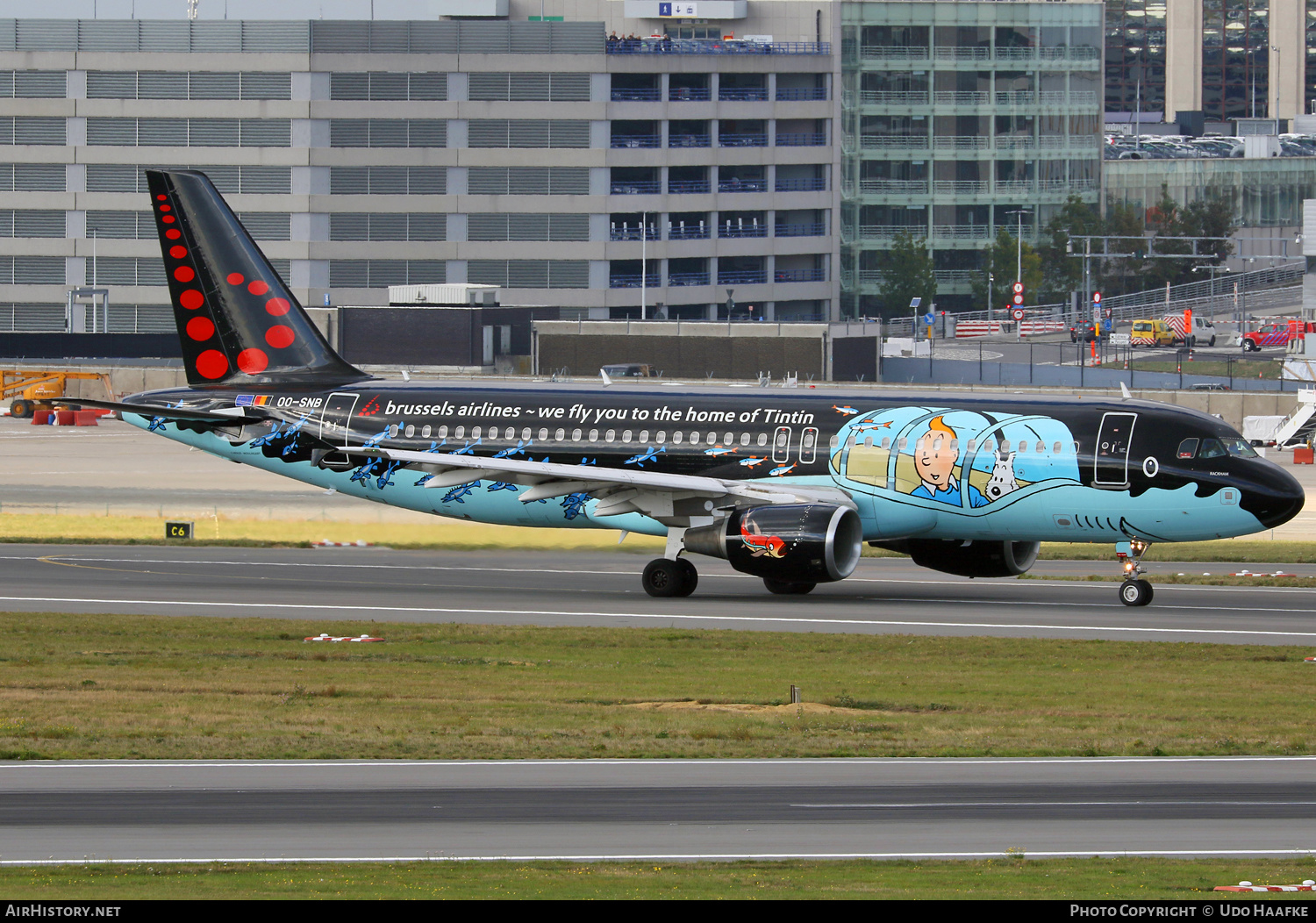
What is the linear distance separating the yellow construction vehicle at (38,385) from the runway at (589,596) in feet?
159

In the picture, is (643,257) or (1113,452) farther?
(643,257)

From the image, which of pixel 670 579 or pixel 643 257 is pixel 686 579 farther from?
pixel 643 257

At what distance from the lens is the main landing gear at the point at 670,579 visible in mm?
43875

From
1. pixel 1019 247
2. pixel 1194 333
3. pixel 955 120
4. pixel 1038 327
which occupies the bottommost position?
pixel 1194 333

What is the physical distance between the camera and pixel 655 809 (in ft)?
70.6

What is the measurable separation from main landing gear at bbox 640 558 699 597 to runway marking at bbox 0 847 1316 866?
24770 mm

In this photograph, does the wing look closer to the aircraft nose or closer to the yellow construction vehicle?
the aircraft nose

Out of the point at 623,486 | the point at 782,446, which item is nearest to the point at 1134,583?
the point at 782,446

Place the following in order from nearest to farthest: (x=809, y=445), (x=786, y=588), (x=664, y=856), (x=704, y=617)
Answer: (x=664, y=856)
(x=704, y=617)
(x=809, y=445)
(x=786, y=588)

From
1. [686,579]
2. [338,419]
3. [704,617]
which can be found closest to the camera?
[704,617]

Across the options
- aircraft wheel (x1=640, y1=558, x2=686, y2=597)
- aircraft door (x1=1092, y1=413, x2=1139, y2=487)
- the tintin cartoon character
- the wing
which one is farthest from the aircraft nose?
aircraft wheel (x1=640, y1=558, x2=686, y2=597)

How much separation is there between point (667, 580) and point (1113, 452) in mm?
11166

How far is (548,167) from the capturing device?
5551 inches

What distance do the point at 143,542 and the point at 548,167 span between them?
294ft
